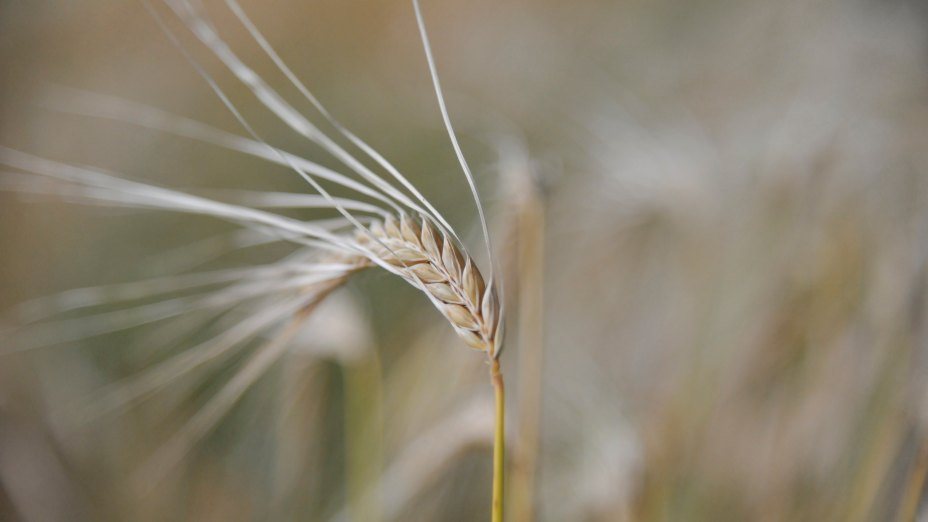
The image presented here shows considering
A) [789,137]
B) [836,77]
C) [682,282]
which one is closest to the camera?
[789,137]

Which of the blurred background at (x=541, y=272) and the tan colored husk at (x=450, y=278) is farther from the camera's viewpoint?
the blurred background at (x=541, y=272)

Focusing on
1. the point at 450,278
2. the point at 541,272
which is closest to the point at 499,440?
the point at 450,278

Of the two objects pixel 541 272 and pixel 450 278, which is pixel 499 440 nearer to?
pixel 450 278

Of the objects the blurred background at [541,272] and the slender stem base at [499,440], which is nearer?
the slender stem base at [499,440]

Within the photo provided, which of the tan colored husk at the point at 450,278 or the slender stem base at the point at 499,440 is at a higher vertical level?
the tan colored husk at the point at 450,278

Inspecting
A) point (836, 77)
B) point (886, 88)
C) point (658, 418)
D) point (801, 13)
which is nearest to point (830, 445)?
point (658, 418)

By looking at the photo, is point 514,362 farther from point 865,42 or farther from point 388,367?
point 865,42
